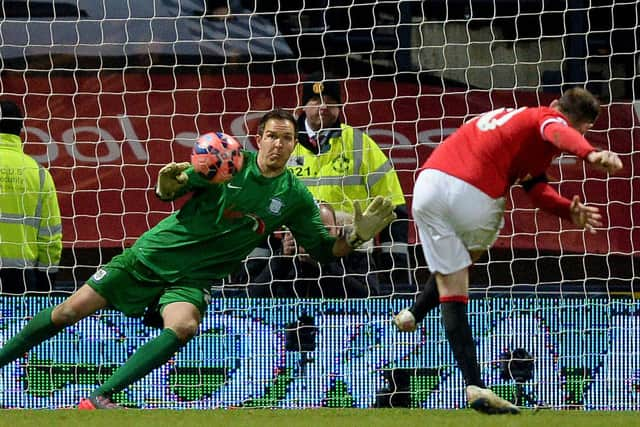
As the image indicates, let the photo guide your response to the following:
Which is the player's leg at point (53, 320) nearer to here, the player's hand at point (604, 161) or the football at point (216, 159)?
the football at point (216, 159)

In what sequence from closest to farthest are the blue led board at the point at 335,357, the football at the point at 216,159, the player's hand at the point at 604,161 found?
the player's hand at the point at 604,161, the football at the point at 216,159, the blue led board at the point at 335,357

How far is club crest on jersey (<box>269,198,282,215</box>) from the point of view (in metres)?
7.39

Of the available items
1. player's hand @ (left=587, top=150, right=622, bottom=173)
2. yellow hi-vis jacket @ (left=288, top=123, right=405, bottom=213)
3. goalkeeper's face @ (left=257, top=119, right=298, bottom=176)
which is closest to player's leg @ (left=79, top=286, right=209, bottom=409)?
goalkeeper's face @ (left=257, top=119, right=298, bottom=176)

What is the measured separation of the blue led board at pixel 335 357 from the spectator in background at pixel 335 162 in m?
0.77

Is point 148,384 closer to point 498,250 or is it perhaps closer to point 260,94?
point 260,94

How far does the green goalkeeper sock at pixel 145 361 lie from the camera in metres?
6.93

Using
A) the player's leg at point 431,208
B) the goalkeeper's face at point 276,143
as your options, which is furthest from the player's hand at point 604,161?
the goalkeeper's face at point 276,143

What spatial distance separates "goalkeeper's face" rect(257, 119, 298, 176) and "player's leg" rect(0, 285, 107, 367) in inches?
45.8

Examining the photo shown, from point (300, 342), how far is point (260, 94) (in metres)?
2.68

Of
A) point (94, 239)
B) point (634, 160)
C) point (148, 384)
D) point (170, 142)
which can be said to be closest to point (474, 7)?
point (634, 160)

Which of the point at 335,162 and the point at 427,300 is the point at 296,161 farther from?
the point at 427,300

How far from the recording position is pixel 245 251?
7.42 m

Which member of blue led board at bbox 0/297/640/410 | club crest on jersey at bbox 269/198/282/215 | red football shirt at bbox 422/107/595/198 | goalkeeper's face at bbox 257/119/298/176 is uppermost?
goalkeeper's face at bbox 257/119/298/176

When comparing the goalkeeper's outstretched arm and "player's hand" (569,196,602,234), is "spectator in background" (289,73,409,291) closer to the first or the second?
the goalkeeper's outstretched arm
